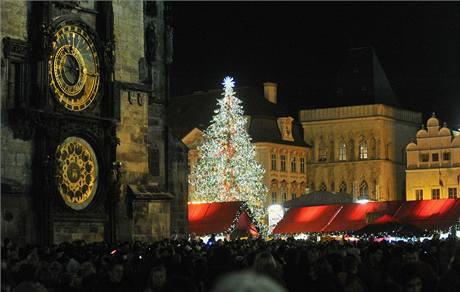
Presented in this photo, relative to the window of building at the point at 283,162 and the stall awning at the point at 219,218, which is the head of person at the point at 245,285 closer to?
the stall awning at the point at 219,218

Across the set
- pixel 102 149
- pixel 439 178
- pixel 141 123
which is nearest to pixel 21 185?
pixel 102 149

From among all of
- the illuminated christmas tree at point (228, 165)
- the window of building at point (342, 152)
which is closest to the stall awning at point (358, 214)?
the illuminated christmas tree at point (228, 165)


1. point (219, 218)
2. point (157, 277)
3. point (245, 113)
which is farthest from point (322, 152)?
point (157, 277)

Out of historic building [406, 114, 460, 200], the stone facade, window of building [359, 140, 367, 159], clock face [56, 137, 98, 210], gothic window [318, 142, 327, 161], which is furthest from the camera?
gothic window [318, 142, 327, 161]

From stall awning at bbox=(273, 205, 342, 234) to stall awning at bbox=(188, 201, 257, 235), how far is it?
4527 mm

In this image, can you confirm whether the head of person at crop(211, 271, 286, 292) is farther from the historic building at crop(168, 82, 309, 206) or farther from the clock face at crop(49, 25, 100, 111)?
the historic building at crop(168, 82, 309, 206)

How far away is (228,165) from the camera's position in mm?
71312

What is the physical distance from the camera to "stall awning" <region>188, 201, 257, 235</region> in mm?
47500

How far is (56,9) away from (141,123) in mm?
5164

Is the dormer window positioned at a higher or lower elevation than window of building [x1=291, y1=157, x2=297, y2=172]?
higher

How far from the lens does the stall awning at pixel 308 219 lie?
2096 inches

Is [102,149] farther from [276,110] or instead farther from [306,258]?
[276,110]

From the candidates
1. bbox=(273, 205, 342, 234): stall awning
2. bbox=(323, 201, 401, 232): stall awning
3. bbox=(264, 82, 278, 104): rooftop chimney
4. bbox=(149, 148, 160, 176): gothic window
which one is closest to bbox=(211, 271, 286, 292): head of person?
bbox=(149, 148, 160, 176): gothic window

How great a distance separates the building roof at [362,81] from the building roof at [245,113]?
5.09 meters
